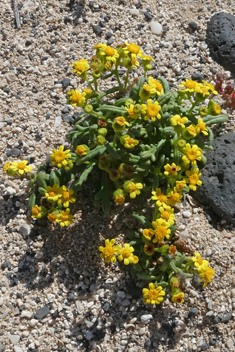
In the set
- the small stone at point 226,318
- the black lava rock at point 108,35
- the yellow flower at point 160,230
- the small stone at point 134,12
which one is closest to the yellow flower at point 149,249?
the yellow flower at point 160,230

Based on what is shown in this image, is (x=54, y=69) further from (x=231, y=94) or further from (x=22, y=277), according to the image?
(x=22, y=277)

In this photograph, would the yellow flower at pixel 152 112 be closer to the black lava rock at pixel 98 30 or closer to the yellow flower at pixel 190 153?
the yellow flower at pixel 190 153

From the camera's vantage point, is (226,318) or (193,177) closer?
(193,177)

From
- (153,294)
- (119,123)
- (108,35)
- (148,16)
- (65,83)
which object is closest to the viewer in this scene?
(119,123)

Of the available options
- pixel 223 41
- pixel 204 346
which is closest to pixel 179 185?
pixel 204 346

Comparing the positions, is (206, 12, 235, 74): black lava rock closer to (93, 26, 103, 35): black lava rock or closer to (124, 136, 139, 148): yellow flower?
(93, 26, 103, 35): black lava rock

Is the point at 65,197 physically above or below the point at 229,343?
above

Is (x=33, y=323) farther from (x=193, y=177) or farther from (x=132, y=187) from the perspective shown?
(x=193, y=177)

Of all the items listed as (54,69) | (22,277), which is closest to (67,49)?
(54,69)
